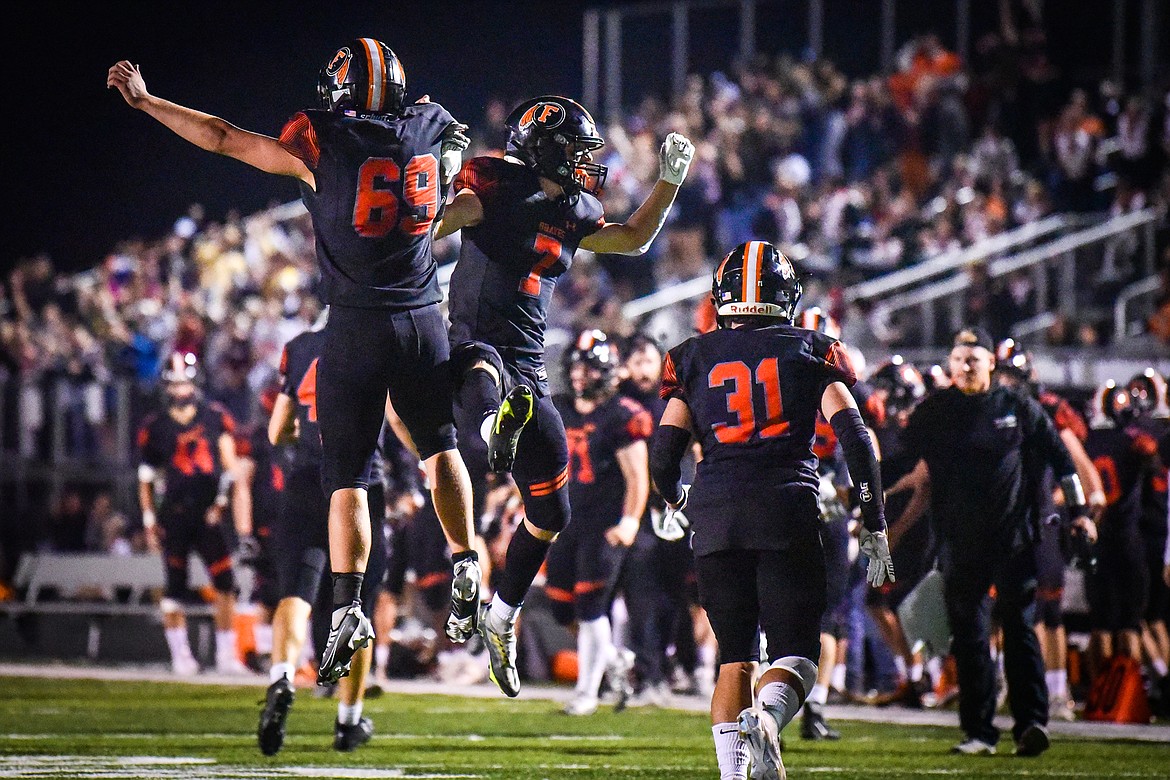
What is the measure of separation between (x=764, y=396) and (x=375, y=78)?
6.57ft

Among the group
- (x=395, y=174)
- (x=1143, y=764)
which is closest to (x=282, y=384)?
(x=395, y=174)

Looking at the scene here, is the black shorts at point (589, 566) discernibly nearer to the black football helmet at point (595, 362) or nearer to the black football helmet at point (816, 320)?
the black football helmet at point (595, 362)

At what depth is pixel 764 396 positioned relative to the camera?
691 centimetres

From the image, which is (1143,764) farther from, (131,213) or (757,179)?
(131,213)

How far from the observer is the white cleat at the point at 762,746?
6543 mm

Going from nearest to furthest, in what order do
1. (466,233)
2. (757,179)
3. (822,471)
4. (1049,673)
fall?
1. (466,233)
2. (822,471)
3. (1049,673)
4. (757,179)

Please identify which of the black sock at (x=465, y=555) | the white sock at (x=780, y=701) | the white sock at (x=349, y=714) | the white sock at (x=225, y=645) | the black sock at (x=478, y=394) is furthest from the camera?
the white sock at (x=225, y=645)

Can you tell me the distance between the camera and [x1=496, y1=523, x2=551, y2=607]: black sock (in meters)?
8.01

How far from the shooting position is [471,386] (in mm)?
7391

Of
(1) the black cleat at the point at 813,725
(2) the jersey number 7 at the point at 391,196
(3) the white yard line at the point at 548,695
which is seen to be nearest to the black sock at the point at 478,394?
(2) the jersey number 7 at the point at 391,196

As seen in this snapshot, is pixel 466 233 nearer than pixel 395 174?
No

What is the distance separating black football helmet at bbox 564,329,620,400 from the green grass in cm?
214

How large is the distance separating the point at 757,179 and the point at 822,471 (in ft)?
31.4

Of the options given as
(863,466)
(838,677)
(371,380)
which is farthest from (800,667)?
(838,677)
